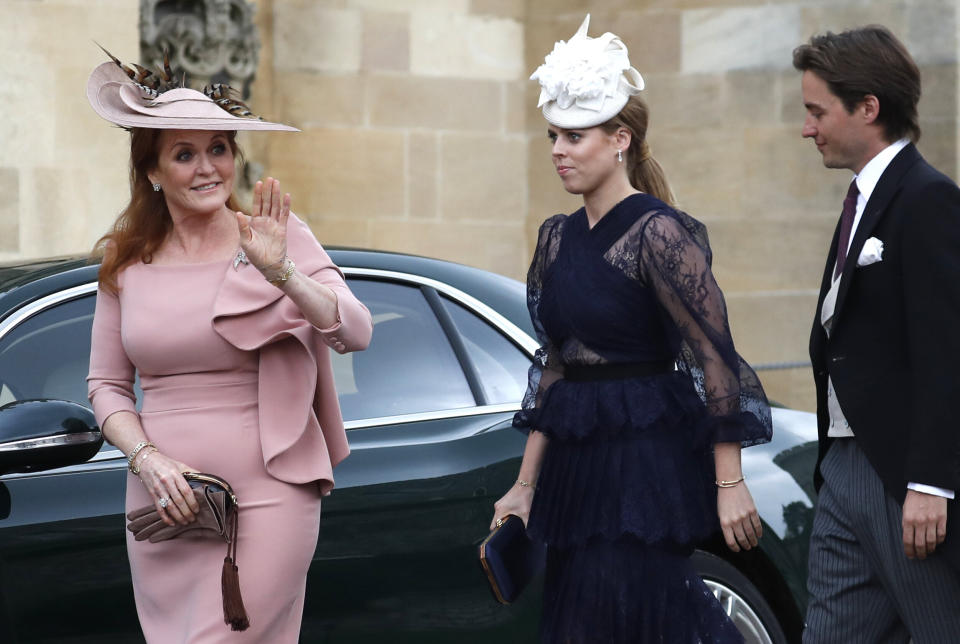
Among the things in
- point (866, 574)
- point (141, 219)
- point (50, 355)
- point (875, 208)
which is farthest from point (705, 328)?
point (50, 355)

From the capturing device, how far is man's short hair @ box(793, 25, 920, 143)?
3660 millimetres

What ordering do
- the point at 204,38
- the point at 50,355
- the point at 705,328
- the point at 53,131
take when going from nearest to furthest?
the point at 705,328 → the point at 50,355 → the point at 53,131 → the point at 204,38

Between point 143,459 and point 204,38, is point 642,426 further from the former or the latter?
point 204,38

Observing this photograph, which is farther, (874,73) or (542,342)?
(542,342)

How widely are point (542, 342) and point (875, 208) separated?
976mm

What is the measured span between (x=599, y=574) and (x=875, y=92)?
Answer: 4.32ft

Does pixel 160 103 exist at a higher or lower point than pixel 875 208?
higher

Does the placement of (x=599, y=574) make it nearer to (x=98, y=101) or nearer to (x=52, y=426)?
(x=52, y=426)

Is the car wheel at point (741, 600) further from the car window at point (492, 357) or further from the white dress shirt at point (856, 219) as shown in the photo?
the white dress shirt at point (856, 219)

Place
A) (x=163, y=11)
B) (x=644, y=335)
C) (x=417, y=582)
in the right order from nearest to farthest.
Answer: (x=644, y=335) < (x=417, y=582) < (x=163, y=11)

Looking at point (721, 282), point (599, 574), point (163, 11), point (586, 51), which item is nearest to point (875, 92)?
point (586, 51)

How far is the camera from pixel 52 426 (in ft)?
12.8

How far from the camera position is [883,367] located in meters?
3.59

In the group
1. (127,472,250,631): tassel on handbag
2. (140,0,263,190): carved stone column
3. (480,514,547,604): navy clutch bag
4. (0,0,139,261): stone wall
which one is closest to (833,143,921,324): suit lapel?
(480,514,547,604): navy clutch bag
